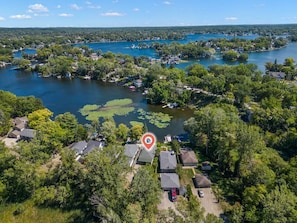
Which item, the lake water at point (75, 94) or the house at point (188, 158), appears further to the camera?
the lake water at point (75, 94)

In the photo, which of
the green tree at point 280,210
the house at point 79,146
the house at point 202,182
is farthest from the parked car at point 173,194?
the house at point 79,146

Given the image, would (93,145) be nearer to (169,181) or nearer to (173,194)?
(169,181)

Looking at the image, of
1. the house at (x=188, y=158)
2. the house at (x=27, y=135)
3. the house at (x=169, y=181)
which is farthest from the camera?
the house at (x=27, y=135)

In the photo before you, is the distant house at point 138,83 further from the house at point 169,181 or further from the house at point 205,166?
the house at point 169,181

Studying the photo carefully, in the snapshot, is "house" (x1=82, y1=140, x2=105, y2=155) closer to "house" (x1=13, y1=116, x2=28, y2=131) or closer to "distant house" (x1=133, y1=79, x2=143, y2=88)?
"house" (x1=13, y1=116, x2=28, y2=131)

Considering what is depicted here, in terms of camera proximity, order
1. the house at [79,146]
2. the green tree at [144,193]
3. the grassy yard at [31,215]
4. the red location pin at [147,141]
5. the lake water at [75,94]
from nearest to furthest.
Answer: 1. the green tree at [144,193]
2. the grassy yard at [31,215]
3. the red location pin at [147,141]
4. the house at [79,146]
5. the lake water at [75,94]

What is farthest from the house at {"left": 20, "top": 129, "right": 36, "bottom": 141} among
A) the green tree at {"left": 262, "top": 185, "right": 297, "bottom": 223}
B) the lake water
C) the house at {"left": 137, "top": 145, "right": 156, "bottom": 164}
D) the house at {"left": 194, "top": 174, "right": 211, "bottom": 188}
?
the green tree at {"left": 262, "top": 185, "right": 297, "bottom": 223}

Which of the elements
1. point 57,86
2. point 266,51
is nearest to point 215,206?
point 57,86
